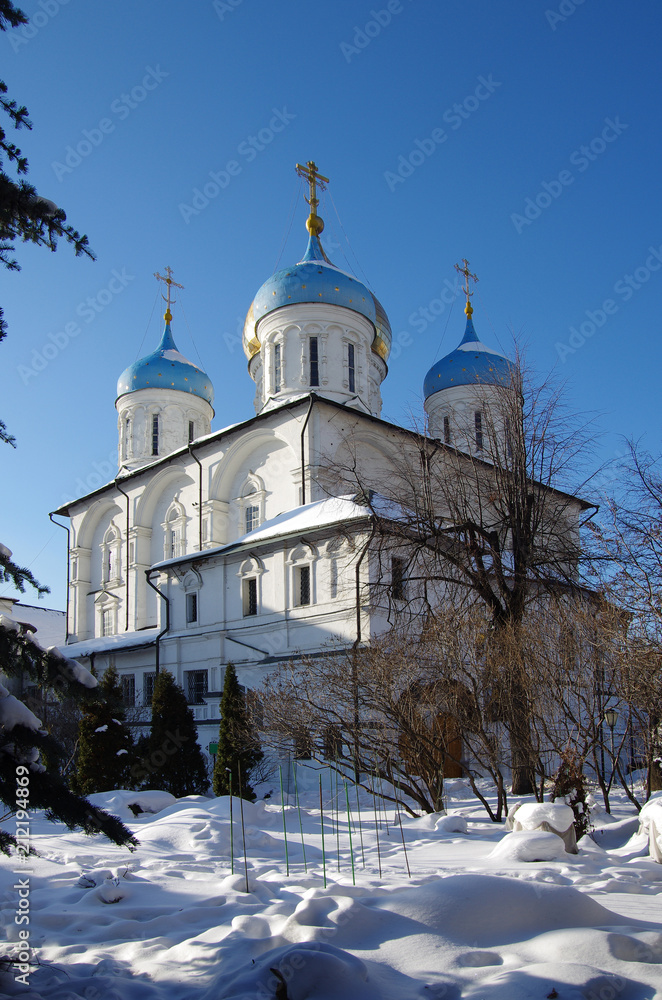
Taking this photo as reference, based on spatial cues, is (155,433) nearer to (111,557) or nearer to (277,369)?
(111,557)

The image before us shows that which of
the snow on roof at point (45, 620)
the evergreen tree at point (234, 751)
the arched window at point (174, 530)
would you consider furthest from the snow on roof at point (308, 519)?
the snow on roof at point (45, 620)

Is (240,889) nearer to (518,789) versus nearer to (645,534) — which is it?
(518,789)

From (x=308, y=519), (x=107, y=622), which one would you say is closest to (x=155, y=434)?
(x=107, y=622)

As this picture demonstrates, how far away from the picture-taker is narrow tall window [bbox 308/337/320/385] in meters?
24.9

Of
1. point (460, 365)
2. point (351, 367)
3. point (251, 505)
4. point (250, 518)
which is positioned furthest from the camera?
point (460, 365)

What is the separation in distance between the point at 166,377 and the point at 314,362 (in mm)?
9046

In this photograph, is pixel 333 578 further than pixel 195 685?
No

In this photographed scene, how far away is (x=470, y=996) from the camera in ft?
13.1

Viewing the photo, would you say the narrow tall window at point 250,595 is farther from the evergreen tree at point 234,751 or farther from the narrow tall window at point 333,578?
the evergreen tree at point 234,751

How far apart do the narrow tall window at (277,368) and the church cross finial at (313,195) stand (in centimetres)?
501

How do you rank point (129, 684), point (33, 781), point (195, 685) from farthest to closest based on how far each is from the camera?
point (129, 684), point (195, 685), point (33, 781)

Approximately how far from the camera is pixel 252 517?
23.9 metres

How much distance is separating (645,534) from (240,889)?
25.3ft

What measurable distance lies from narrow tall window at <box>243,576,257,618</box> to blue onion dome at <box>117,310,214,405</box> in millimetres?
14386
